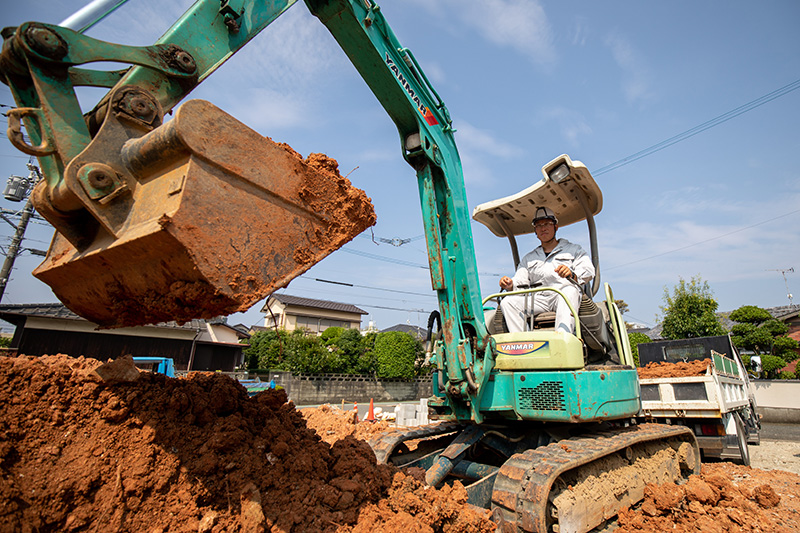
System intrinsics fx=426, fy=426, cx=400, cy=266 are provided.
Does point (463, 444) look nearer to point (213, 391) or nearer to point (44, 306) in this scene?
point (213, 391)

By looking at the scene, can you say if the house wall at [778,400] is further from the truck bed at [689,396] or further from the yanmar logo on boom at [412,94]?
the yanmar logo on boom at [412,94]

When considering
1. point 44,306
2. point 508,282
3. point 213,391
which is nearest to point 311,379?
point 44,306

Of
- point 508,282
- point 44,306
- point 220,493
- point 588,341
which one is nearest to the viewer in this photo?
point 220,493

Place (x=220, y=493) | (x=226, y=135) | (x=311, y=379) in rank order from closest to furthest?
1. (x=226, y=135)
2. (x=220, y=493)
3. (x=311, y=379)

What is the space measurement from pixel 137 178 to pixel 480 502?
10.7ft

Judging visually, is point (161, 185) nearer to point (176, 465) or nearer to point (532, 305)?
point (176, 465)

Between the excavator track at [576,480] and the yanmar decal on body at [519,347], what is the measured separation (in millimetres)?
765

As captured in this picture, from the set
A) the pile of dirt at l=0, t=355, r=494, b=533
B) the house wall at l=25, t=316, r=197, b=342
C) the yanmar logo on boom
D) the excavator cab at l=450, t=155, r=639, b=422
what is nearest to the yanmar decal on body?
the excavator cab at l=450, t=155, r=639, b=422

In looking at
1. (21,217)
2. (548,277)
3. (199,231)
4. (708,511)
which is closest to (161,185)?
(199,231)

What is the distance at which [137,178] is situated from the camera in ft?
6.48

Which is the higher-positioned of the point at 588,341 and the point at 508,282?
the point at 508,282

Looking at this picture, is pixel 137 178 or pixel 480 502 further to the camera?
pixel 480 502

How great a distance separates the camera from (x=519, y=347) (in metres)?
3.79

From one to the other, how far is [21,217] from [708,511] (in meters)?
21.3
